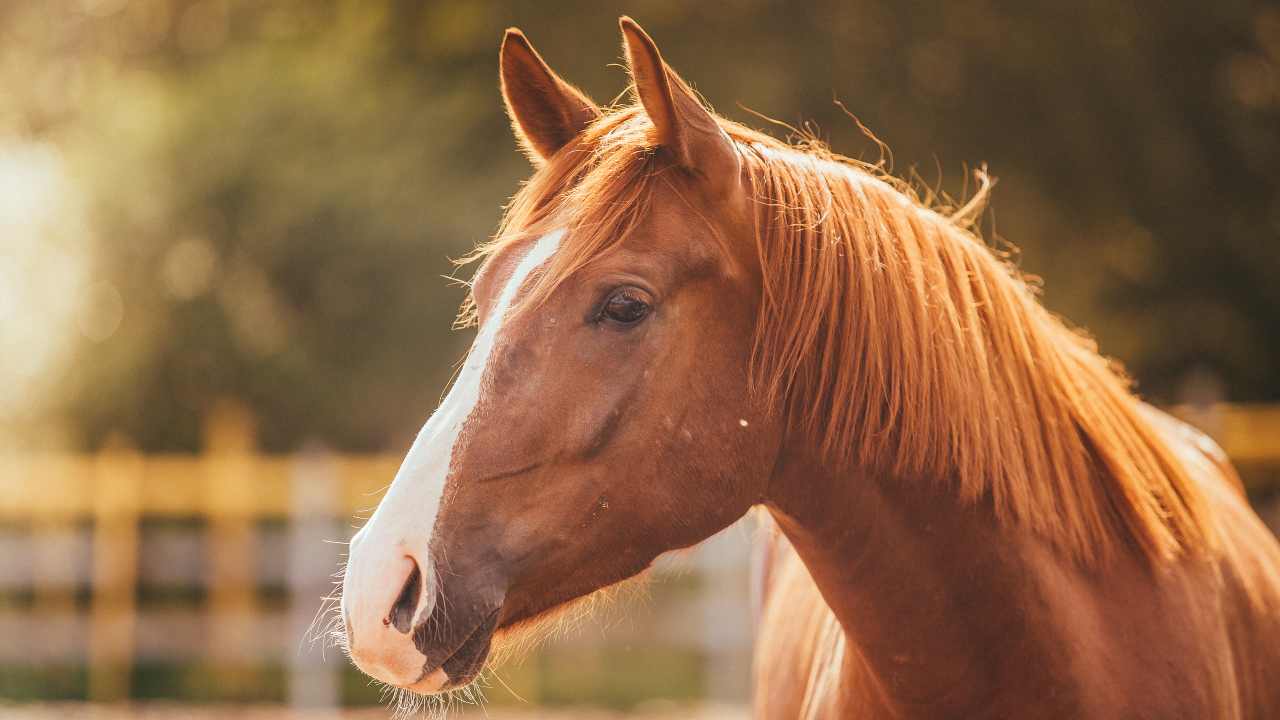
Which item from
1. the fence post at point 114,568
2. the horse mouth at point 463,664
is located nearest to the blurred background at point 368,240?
the fence post at point 114,568

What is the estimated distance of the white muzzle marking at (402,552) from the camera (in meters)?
1.90

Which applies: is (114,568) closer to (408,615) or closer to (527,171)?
(527,171)

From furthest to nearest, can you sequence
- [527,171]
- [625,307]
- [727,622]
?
1. [527,171]
2. [727,622]
3. [625,307]

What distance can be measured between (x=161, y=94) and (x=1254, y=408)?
35.8 feet

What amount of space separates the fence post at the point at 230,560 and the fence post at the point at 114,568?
0.67 m

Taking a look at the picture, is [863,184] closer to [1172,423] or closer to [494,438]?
[494,438]

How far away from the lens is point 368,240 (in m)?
11.7

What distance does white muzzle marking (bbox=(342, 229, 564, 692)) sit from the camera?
1.90 metres

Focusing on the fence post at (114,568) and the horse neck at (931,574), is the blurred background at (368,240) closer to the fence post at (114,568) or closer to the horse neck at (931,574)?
the fence post at (114,568)

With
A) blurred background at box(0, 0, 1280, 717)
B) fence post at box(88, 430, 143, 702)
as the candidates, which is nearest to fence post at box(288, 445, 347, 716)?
blurred background at box(0, 0, 1280, 717)

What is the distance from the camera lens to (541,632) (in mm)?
2270

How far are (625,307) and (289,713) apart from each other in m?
8.35

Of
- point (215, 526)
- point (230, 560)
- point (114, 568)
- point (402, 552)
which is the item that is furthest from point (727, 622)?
point (402, 552)

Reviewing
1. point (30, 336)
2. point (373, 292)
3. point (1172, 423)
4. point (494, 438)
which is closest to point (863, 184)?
point (494, 438)
